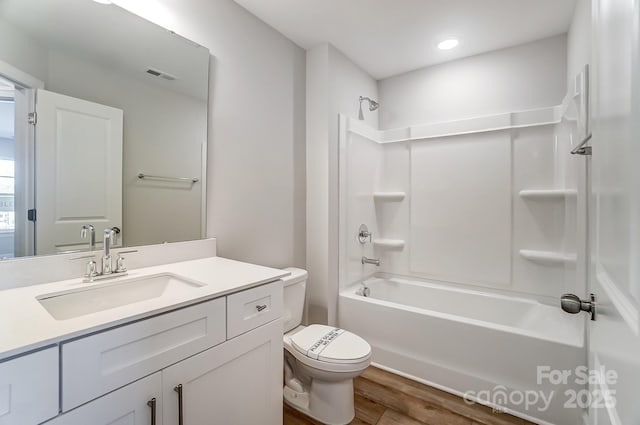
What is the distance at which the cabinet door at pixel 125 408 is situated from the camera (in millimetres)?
735

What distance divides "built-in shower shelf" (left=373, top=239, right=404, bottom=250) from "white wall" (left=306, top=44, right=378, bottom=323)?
2.17 feet

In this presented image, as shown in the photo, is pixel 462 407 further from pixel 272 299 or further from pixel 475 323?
pixel 272 299

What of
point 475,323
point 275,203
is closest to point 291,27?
point 275,203

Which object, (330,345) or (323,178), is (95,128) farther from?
(330,345)

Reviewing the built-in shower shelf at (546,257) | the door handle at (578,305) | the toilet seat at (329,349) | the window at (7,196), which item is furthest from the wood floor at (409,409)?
the window at (7,196)

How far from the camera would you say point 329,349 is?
5.22 ft

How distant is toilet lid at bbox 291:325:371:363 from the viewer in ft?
5.03

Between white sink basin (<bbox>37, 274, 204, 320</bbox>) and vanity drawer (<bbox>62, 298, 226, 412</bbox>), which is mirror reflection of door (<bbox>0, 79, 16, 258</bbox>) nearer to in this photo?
white sink basin (<bbox>37, 274, 204, 320</bbox>)

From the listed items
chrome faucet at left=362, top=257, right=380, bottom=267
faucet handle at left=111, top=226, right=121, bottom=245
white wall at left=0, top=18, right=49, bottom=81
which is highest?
white wall at left=0, top=18, right=49, bottom=81

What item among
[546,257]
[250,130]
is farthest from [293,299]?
[546,257]

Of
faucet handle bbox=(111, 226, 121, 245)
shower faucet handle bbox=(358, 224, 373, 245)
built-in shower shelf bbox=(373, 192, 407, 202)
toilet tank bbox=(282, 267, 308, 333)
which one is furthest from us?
→ built-in shower shelf bbox=(373, 192, 407, 202)

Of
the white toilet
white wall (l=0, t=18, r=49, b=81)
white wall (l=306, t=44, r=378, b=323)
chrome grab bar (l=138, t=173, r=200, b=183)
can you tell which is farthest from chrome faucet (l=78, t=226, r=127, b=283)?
white wall (l=306, t=44, r=378, b=323)

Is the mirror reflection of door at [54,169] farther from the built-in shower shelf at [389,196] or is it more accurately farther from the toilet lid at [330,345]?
the built-in shower shelf at [389,196]

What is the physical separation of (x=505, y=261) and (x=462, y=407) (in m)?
1.18
